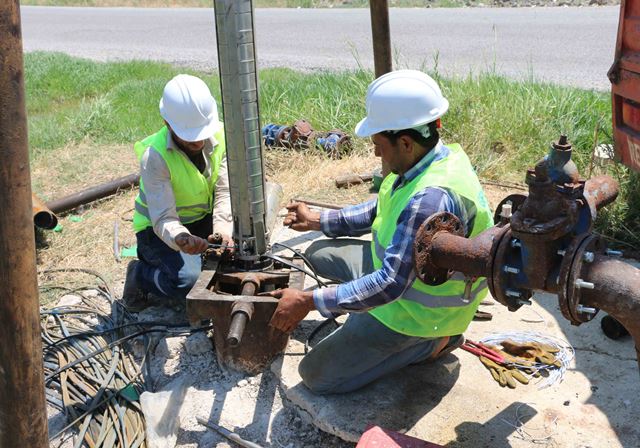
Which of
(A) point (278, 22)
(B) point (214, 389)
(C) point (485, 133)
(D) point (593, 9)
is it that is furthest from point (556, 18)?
(B) point (214, 389)

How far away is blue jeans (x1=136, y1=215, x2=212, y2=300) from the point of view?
4309 millimetres

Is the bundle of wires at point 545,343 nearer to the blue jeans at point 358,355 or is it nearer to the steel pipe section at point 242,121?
the blue jeans at point 358,355

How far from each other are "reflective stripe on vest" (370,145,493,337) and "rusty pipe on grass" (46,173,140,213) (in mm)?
3648

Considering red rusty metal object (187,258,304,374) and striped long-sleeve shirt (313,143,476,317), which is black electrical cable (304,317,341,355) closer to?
red rusty metal object (187,258,304,374)

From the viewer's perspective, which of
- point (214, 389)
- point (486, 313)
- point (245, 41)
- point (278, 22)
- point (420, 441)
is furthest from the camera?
point (278, 22)

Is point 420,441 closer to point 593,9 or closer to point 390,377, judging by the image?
point 390,377

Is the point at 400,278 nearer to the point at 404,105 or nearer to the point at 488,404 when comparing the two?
the point at 404,105

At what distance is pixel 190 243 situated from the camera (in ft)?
12.7

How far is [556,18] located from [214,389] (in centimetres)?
1198

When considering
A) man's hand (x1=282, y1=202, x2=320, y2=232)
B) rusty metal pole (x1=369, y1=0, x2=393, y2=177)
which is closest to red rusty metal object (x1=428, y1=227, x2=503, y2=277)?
man's hand (x1=282, y1=202, x2=320, y2=232)

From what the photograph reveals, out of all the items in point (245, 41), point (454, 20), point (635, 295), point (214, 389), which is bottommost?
point (214, 389)

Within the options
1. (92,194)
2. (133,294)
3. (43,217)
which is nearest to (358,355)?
(133,294)

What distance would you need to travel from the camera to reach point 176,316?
4430 millimetres

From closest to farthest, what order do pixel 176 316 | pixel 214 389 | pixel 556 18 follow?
pixel 214 389
pixel 176 316
pixel 556 18
